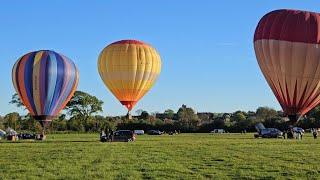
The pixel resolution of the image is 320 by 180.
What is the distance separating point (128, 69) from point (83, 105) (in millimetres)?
56118

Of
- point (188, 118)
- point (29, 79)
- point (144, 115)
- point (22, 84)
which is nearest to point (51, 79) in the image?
point (29, 79)

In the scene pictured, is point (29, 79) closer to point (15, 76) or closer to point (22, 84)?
point (22, 84)

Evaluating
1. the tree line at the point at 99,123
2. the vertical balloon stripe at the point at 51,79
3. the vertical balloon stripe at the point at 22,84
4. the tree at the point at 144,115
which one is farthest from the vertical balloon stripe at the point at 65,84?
the tree at the point at 144,115

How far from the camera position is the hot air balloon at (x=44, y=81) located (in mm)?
43156

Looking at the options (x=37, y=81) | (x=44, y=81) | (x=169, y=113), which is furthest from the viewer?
(x=169, y=113)

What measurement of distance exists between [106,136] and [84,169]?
26.5 meters

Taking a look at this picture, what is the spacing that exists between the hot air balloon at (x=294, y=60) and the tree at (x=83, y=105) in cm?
6919

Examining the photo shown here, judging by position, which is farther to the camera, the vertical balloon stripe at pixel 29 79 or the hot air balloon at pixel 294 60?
the vertical balloon stripe at pixel 29 79

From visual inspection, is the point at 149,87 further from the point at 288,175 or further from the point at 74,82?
the point at 288,175

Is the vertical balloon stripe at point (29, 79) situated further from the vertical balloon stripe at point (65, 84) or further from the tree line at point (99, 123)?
the tree line at point (99, 123)

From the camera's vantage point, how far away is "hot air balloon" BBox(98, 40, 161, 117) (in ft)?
168

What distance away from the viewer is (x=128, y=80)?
5131 centimetres

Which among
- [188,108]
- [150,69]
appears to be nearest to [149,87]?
[150,69]

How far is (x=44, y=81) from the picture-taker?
4381cm
